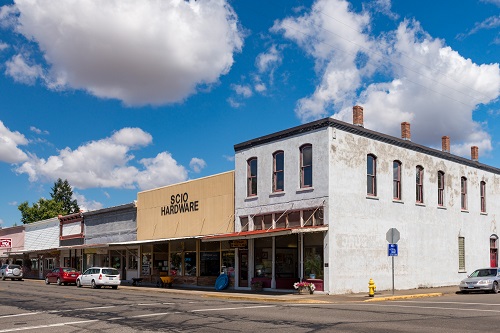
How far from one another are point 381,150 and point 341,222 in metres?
5.23

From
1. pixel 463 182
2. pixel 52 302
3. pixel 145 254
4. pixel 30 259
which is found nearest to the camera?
pixel 52 302

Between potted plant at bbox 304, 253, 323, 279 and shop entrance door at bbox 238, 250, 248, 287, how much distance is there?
16.1ft

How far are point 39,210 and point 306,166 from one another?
88469 mm

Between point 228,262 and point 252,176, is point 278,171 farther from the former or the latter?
point 228,262

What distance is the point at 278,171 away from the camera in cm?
3009

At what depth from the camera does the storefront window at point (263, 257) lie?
29922 millimetres

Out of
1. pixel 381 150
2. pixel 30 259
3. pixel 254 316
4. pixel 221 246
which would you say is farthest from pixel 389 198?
pixel 30 259

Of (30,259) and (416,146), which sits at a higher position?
(416,146)

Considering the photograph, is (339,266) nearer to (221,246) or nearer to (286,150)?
(286,150)

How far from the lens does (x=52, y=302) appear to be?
74.9ft

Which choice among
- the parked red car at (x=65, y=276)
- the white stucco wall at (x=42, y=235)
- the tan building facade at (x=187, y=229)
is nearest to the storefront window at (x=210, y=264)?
the tan building facade at (x=187, y=229)

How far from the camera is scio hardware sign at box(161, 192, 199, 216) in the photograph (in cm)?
3697

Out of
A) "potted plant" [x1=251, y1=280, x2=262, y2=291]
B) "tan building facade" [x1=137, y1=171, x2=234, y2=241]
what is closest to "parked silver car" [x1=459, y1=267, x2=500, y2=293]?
"potted plant" [x1=251, y1=280, x2=262, y2=291]

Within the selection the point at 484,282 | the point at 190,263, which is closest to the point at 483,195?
the point at 484,282
